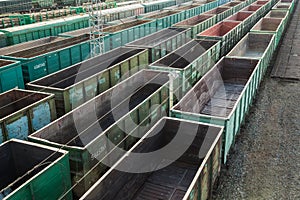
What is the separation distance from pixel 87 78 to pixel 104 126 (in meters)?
2.56

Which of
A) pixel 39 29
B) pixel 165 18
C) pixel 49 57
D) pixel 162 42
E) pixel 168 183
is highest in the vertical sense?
pixel 165 18

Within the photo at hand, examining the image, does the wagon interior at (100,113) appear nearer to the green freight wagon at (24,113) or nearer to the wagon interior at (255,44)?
the green freight wagon at (24,113)

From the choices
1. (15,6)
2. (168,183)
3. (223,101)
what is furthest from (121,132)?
(15,6)

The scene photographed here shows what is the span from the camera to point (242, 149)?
12.0 metres

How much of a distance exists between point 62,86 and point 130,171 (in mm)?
7221

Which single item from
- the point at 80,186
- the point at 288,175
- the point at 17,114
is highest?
the point at 17,114

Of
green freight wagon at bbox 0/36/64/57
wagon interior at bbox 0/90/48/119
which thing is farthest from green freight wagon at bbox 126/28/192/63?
wagon interior at bbox 0/90/48/119

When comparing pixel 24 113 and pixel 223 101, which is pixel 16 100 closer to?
pixel 24 113

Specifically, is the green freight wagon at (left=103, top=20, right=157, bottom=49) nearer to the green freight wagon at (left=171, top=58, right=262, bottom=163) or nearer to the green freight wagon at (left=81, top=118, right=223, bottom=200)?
the green freight wagon at (left=171, top=58, right=262, bottom=163)

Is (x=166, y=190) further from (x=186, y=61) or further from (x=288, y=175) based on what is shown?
(x=186, y=61)

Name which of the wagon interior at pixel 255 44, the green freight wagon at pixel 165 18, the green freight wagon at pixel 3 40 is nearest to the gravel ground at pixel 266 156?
the wagon interior at pixel 255 44

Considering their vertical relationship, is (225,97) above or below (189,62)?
below

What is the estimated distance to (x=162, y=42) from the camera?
19203mm

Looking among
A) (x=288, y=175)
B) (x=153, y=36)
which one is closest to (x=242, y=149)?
(x=288, y=175)
